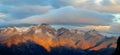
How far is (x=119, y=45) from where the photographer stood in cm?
17538

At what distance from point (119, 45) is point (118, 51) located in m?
5.89

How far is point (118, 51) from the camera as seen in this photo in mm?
170250
